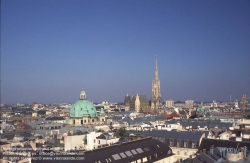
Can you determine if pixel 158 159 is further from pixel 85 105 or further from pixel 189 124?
pixel 85 105

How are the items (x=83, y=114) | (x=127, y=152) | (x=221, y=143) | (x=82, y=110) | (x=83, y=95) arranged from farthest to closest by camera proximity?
(x=83, y=95) < (x=82, y=110) < (x=83, y=114) < (x=221, y=143) < (x=127, y=152)

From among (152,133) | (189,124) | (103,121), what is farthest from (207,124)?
(103,121)

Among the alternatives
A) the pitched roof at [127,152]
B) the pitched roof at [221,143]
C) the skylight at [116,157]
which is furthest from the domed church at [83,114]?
the skylight at [116,157]

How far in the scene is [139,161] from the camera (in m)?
41.9

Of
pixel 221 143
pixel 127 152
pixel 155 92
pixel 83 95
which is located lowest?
pixel 221 143

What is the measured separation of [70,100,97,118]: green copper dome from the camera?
4063 inches

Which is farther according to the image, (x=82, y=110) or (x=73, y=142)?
(x=82, y=110)

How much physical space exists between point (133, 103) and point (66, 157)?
153 meters

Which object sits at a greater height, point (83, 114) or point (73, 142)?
point (83, 114)

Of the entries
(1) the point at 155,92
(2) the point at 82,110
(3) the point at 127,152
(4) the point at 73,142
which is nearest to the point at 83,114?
(2) the point at 82,110

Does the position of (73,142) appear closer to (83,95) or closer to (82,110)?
(82,110)

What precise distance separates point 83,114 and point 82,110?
163 cm

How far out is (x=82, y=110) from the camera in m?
104

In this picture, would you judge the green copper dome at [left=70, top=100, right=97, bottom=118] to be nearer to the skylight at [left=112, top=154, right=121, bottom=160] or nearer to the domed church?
the domed church
